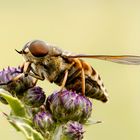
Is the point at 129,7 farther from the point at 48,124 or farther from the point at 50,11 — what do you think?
the point at 48,124

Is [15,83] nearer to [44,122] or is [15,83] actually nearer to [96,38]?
[44,122]

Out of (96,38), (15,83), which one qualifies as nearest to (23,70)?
(15,83)

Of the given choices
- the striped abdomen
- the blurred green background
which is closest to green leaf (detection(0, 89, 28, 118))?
the striped abdomen

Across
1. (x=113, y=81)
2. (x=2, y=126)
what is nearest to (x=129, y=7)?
(x=113, y=81)

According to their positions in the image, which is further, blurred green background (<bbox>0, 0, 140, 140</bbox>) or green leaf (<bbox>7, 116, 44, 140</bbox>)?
blurred green background (<bbox>0, 0, 140, 140</bbox>)

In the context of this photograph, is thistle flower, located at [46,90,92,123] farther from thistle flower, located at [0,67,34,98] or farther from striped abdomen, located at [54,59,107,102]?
thistle flower, located at [0,67,34,98]

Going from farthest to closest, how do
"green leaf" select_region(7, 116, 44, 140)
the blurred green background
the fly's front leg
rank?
the blurred green background → the fly's front leg → "green leaf" select_region(7, 116, 44, 140)

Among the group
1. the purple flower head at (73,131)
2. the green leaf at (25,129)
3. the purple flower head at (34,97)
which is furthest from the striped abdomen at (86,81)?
the green leaf at (25,129)
